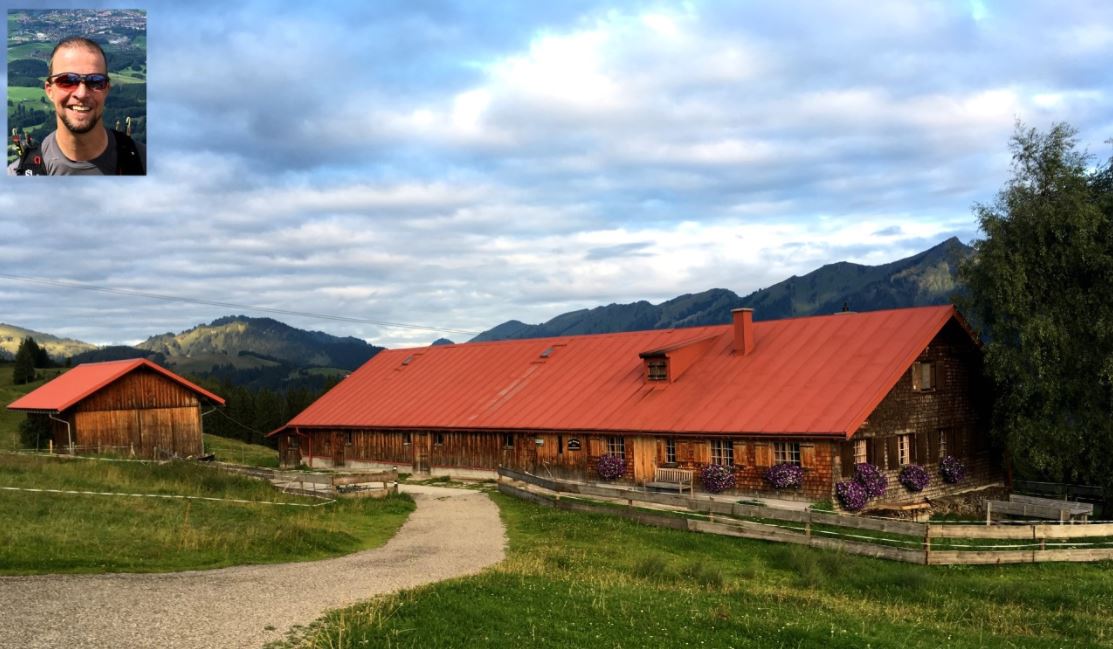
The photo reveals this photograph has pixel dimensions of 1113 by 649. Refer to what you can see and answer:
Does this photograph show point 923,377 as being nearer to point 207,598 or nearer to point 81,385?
point 207,598

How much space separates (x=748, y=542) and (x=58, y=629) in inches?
788

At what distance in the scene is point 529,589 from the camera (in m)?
18.4

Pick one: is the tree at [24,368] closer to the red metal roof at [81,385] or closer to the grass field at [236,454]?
the grass field at [236,454]

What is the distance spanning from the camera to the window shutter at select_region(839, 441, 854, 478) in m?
34.6

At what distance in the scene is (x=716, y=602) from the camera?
18438 mm

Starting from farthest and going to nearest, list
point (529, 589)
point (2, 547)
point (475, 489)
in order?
point (475, 489)
point (2, 547)
point (529, 589)

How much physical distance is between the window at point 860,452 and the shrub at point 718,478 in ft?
16.9

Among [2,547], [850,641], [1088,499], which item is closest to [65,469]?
[2,547]

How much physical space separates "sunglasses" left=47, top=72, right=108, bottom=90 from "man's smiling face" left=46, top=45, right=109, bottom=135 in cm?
11

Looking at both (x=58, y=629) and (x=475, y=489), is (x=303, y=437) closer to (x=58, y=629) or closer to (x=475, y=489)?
(x=475, y=489)

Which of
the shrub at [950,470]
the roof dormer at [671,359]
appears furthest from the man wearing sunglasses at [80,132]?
the shrub at [950,470]

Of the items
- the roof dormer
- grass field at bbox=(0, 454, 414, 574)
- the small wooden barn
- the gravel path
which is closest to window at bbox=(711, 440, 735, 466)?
the roof dormer

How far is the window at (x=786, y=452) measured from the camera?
3547 centimetres

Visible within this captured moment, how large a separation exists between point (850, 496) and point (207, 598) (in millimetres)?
24977
